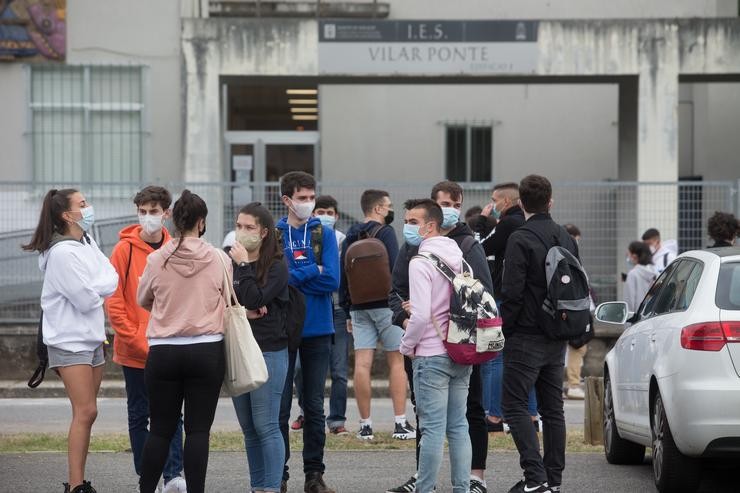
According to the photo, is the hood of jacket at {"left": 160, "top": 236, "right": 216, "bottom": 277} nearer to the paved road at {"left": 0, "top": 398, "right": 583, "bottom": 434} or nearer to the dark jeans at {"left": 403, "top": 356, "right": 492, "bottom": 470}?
the dark jeans at {"left": 403, "top": 356, "right": 492, "bottom": 470}

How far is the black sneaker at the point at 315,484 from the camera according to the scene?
26.5ft

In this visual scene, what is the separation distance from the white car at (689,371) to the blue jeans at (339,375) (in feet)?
9.73

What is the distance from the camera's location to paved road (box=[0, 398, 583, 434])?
11.7 meters

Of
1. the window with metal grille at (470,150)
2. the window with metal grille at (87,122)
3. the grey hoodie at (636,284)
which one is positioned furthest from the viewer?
the window with metal grille at (470,150)

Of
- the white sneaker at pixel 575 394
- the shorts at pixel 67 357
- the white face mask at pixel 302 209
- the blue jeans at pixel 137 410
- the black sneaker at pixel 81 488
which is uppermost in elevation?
the white face mask at pixel 302 209

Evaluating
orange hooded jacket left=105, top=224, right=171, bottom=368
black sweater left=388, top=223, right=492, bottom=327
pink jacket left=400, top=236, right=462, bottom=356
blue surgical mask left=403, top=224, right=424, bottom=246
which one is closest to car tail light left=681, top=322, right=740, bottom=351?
black sweater left=388, top=223, right=492, bottom=327

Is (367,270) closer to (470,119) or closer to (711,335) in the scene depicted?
(711,335)

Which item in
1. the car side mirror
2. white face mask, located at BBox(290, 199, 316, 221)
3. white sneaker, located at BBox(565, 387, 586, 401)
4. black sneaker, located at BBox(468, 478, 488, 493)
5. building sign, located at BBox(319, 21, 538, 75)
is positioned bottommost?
white sneaker, located at BBox(565, 387, 586, 401)

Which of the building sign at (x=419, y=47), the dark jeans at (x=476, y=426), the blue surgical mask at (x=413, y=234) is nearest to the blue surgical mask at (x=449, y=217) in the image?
the blue surgical mask at (x=413, y=234)

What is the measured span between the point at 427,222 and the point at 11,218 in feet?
31.1

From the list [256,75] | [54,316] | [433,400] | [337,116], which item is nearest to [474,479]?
[433,400]

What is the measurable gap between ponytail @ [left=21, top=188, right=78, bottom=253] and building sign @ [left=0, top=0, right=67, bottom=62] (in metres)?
12.4

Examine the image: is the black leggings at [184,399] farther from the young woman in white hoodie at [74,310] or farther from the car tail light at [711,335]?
the car tail light at [711,335]

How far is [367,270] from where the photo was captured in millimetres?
10297
